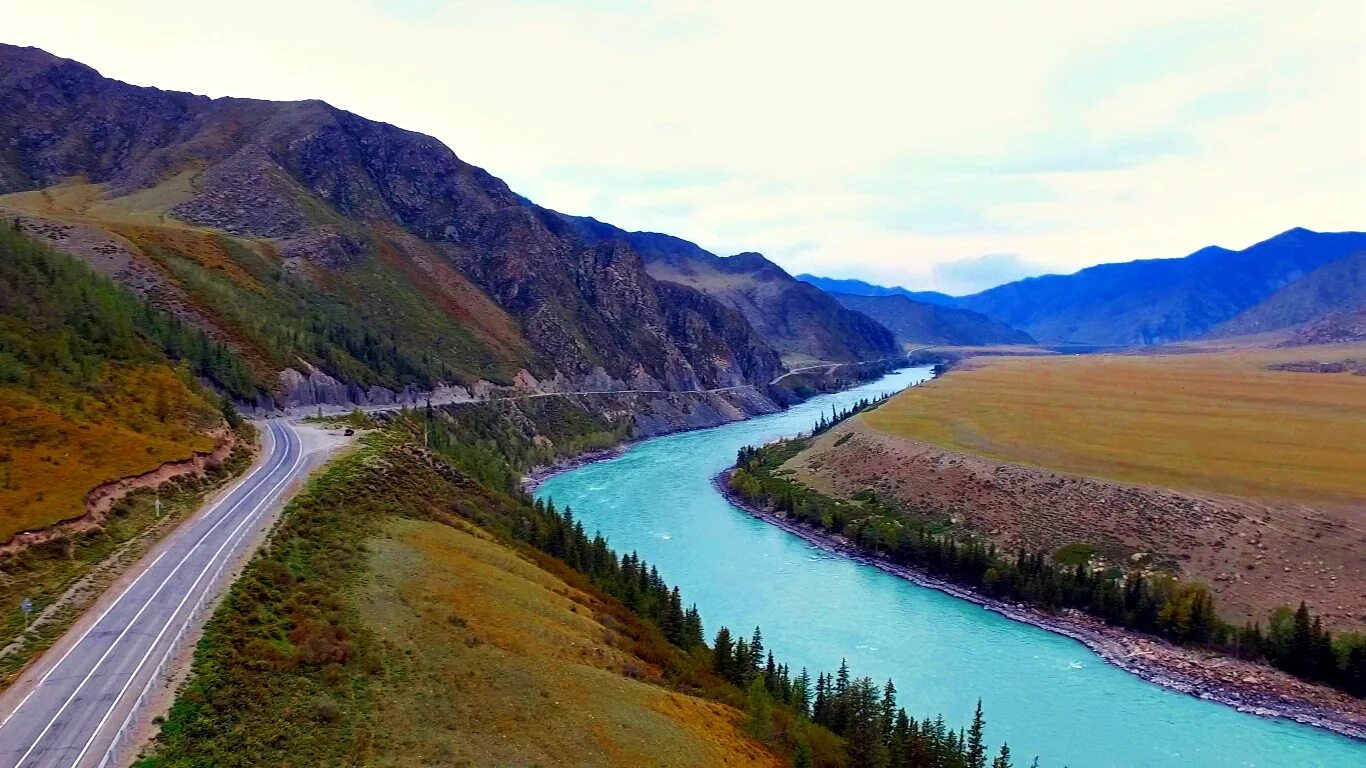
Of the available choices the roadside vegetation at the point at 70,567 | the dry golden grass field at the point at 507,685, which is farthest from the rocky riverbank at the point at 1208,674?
the roadside vegetation at the point at 70,567

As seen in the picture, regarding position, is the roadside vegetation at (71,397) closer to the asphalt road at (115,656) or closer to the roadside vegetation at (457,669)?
the asphalt road at (115,656)

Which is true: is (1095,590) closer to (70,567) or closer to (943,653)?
(943,653)

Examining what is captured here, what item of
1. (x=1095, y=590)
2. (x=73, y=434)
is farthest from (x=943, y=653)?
(x=73, y=434)

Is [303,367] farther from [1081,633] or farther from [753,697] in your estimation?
[1081,633]

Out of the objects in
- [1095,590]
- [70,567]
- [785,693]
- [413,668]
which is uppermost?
[70,567]

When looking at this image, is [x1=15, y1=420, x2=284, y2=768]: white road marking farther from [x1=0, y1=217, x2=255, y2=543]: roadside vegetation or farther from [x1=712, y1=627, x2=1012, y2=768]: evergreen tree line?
[x1=712, y1=627, x2=1012, y2=768]: evergreen tree line

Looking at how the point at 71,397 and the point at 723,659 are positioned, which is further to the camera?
the point at 723,659
